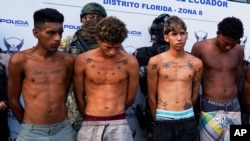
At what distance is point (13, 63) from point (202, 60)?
2.02 m

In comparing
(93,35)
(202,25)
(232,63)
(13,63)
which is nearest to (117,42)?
(93,35)

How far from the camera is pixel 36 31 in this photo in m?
3.21

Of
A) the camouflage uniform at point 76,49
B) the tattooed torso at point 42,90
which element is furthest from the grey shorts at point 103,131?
the camouflage uniform at point 76,49

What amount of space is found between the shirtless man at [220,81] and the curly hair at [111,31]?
120 centimetres

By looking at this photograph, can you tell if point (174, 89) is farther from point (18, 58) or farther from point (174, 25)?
point (18, 58)

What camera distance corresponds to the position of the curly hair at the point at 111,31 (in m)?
3.24

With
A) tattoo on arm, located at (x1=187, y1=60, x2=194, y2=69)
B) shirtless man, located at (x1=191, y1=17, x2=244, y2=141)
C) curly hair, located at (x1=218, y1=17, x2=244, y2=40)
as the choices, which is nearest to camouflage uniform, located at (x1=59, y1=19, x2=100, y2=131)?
tattoo on arm, located at (x1=187, y1=60, x2=194, y2=69)

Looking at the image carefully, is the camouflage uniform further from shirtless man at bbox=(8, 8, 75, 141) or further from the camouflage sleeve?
shirtless man at bbox=(8, 8, 75, 141)

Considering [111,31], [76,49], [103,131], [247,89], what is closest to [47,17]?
[111,31]

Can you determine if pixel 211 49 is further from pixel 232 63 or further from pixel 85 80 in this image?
pixel 85 80

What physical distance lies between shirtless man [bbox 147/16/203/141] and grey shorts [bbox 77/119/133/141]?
531 mm

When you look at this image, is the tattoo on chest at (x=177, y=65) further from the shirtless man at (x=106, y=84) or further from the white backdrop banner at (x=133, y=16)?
the white backdrop banner at (x=133, y=16)

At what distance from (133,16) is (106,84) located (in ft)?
4.95

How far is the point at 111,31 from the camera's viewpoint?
325 cm
